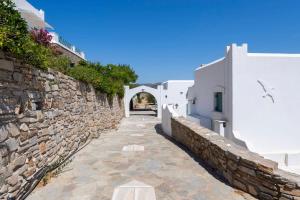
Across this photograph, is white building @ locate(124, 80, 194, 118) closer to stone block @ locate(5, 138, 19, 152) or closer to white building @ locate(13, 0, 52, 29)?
white building @ locate(13, 0, 52, 29)

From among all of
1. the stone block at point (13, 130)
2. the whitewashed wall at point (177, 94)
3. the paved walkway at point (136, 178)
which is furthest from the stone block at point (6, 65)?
the whitewashed wall at point (177, 94)

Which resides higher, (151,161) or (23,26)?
(23,26)

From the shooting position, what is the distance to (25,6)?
926cm

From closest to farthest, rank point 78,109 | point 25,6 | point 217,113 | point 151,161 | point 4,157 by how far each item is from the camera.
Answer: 1. point 4,157
2. point 151,161
3. point 78,109
4. point 25,6
5. point 217,113

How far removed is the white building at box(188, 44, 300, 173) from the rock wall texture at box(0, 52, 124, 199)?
6.69 meters

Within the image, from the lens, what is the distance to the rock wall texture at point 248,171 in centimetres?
321

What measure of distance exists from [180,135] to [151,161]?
2.66 meters

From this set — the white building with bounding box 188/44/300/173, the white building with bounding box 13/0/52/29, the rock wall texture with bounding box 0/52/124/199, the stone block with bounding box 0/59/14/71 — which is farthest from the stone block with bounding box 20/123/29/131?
the white building with bounding box 188/44/300/173

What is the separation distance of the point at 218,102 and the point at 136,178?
8024mm

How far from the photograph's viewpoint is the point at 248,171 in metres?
3.75

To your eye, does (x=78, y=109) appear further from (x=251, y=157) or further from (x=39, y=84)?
(x=251, y=157)

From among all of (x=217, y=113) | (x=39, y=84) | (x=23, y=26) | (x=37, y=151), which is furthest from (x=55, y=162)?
(x=217, y=113)

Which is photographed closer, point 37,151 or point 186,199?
point 186,199

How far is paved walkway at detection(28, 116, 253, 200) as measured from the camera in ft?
12.3
